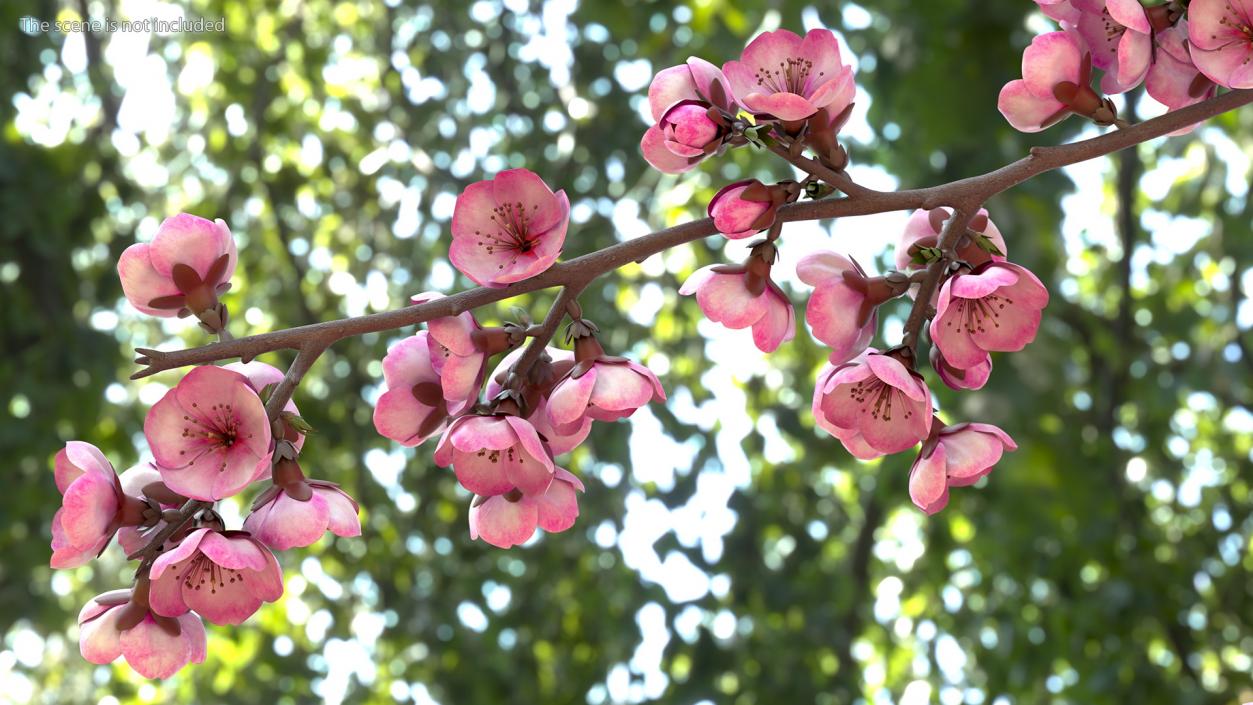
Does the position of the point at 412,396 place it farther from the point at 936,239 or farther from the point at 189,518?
the point at 936,239

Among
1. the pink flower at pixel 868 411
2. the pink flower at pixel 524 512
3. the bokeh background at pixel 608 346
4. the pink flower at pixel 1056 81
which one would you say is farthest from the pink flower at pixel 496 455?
the bokeh background at pixel 608 346

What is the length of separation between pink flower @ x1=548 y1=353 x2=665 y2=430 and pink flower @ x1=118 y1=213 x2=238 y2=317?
158mm

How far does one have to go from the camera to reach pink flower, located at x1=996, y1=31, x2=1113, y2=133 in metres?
0.57

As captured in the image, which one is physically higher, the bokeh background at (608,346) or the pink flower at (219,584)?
the pink flower at (219,584)

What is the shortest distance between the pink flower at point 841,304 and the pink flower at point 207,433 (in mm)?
230

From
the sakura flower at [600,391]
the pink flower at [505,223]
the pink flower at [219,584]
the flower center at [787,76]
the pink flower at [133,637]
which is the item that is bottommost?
the pink flower at [133,637]

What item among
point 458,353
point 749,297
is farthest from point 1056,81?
point 458,353

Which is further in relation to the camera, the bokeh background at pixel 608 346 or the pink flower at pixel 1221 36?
the bokeh background at pixel 608 346

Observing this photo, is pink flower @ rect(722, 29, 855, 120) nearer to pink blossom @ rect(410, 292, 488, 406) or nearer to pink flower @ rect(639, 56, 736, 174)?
pink flower @ rect(639, 56, 736, 174)

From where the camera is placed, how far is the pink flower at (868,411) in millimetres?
528

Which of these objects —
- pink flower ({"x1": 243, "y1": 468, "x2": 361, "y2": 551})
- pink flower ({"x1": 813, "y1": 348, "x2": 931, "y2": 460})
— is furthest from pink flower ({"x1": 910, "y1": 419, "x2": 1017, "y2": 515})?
pink flower ({"x1": 243, "y1": 468, "x2": 361, "y2": 551})

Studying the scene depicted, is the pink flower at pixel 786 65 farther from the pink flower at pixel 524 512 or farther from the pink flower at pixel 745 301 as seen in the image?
the pink flower at pixel 524 512

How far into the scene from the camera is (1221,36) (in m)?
0.53

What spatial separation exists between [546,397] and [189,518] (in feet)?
0.50
